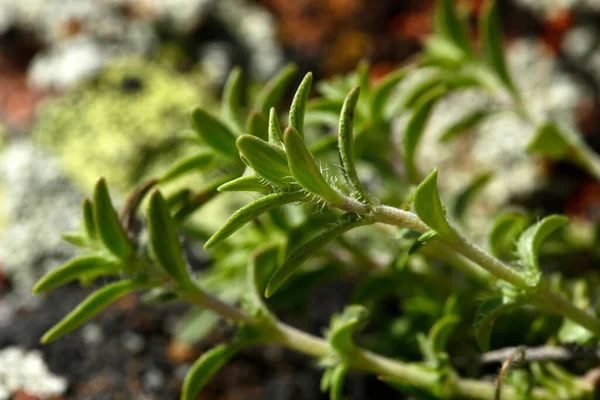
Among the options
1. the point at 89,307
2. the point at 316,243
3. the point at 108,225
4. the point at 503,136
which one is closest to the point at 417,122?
the point at 316,243

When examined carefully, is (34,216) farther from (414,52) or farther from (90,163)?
(414,52)

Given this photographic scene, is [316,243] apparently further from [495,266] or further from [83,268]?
[83,268]

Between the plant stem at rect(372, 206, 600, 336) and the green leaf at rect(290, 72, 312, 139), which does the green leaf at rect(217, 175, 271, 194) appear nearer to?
the green leaf at rect(290, 72, 312, 139)

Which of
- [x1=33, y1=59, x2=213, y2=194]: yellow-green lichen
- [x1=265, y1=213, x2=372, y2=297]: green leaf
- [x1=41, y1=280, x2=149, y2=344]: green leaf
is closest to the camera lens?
[x1=265, y1=213, x2=372, y2=297]: green leaf

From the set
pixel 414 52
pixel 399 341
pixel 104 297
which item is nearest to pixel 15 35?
pixel 414 52

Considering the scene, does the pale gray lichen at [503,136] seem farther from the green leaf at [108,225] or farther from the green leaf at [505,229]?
the green leaf at [108,225]

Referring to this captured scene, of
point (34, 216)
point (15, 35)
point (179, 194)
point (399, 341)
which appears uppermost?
point (15, 35)

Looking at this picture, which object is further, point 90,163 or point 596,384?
point 90,163

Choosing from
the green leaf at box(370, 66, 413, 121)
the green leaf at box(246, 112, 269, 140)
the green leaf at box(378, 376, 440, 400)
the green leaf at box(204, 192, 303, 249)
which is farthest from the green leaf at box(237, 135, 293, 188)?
the green leaf at box(370, 66, 413, 121)
